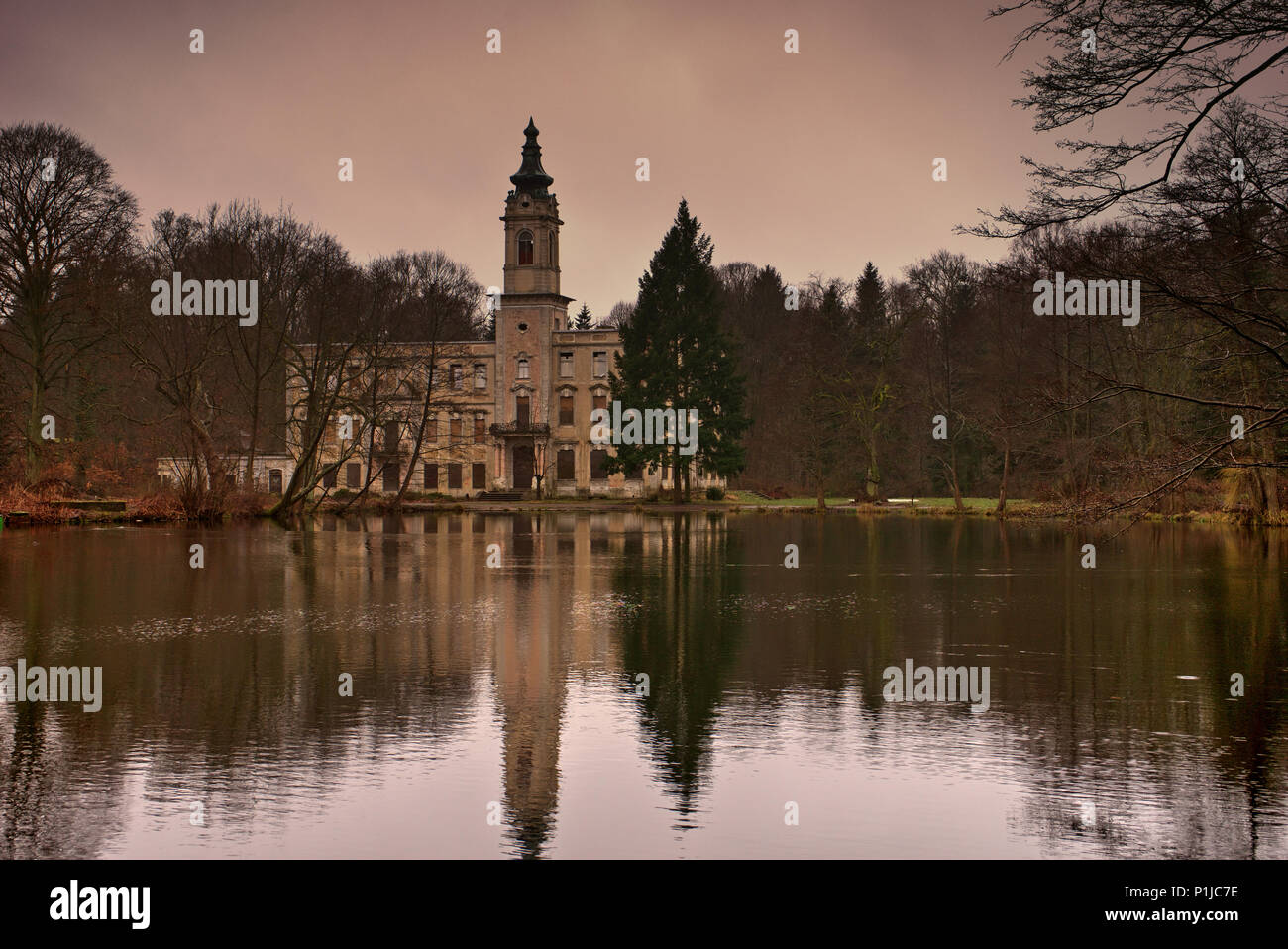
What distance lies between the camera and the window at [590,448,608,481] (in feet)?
271

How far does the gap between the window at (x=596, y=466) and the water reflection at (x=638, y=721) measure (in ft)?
196

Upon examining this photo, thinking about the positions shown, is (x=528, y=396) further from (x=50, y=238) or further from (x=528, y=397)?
(x=50, y=238)

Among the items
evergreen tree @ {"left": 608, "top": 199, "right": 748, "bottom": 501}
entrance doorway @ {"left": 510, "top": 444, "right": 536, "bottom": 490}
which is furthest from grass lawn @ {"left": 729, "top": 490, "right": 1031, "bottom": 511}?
entrance doorway @ {"left": 510, "top": 444, "right": 536, "bottom": 490}

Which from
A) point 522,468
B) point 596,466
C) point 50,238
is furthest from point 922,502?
point 50,238

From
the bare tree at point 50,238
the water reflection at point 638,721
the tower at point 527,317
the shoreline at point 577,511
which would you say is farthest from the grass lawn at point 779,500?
the water reflection at point 638,721

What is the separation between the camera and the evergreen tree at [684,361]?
70.8 metres

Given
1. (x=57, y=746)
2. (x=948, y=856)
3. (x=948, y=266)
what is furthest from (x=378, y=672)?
(x=948, y=266)

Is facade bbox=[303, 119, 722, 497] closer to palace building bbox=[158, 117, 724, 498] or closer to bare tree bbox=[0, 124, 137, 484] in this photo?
palace building bbox=[158, 117, 724, 498]

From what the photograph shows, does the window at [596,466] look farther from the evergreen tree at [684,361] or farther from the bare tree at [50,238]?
the bare tree at [50,238]

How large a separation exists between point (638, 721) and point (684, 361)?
202ft

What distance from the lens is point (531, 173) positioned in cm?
8144

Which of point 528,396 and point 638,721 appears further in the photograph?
point 528,396

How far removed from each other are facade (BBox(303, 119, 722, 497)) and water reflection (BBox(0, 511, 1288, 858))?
5980 cm

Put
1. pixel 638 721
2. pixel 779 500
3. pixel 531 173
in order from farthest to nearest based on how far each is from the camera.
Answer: pixel 531 173
pixel 779 500
pixel 638 721
